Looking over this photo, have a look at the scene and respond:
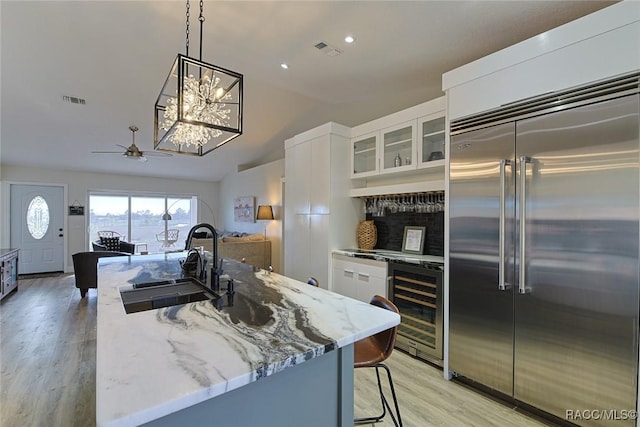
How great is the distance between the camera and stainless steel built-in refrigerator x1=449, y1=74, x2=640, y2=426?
1.67 m

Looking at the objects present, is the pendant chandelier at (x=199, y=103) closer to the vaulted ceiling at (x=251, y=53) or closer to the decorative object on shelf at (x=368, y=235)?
the vaulted ceiling at (x=251, y=53)

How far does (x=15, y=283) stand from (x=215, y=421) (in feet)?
21.3

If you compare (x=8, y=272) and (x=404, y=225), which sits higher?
(x=404, y=225)

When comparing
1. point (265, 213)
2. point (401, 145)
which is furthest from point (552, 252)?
point (265, 213)

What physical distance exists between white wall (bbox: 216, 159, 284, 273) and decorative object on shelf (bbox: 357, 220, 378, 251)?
276 cm

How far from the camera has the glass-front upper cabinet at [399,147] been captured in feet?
10.5

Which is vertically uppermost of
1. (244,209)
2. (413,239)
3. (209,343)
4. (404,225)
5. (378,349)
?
(244,209)

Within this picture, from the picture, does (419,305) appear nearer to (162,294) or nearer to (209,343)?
(162,294)

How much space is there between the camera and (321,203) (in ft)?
12.6

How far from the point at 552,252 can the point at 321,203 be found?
8.01 feet

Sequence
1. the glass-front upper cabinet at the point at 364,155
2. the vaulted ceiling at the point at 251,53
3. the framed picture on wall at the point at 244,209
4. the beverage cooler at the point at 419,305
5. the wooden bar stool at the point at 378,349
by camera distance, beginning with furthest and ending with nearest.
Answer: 1. the framed picture on wall at the point at 244,209
2. the glass-front upper cabinet at the point at 364,155
3. the beverage cooler at the point at 419,305
4. the vaulted ceiling at the point at 251,53
5. the wooden bar stool at the point at 378,349

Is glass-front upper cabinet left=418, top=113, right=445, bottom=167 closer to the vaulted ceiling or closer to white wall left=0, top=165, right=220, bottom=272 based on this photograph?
the vaulted ceiling

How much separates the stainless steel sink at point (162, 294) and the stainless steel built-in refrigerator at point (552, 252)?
189 centimetres

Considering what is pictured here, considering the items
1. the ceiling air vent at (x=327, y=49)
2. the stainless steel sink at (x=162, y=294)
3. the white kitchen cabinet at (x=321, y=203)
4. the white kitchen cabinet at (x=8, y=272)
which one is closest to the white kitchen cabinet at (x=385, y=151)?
the white kitchen cabinet at (x=321, y=203)
